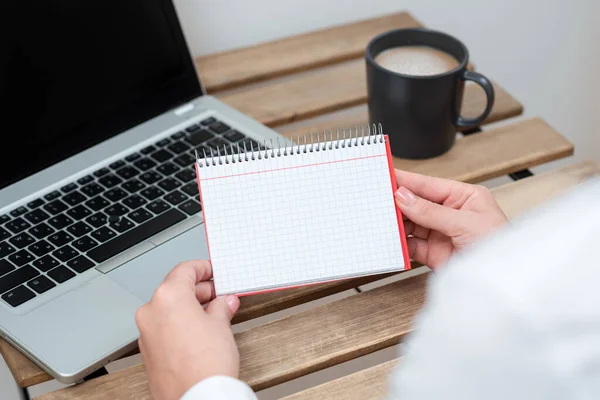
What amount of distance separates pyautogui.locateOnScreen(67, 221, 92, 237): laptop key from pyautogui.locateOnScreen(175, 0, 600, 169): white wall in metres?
0.41

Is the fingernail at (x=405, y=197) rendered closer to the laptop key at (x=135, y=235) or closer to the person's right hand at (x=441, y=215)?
the person's right hand at (x=441, y=215)

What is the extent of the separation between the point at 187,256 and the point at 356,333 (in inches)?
7.3

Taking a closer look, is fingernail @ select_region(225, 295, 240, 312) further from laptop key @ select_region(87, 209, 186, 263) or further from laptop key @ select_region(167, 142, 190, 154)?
laptop key @ select_region(167, 142, 190, 154)

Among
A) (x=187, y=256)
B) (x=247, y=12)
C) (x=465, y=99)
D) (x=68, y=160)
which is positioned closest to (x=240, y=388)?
(x=187, y=256)

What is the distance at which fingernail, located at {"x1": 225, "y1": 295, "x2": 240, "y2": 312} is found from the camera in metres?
0.59

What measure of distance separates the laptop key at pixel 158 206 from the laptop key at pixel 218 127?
14 centimetres

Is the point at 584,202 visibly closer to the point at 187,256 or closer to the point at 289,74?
the point at 187,256

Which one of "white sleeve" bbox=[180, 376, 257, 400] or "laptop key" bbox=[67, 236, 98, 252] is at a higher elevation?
"white sleeve" bbox=[180, 376, 257, 400]

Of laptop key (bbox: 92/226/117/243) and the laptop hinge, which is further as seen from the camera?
the laptop hinge

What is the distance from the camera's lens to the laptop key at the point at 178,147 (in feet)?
2.66

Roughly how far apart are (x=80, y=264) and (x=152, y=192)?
0.12 metres

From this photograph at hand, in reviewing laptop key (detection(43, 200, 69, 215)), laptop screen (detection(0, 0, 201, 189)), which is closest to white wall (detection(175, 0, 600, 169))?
laptop screen (detection(0, 0, 201, 189))

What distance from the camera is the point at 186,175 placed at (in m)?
0.78

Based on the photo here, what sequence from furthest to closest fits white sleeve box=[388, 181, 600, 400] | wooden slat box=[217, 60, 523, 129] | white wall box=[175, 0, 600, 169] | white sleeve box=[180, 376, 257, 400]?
white wall box=[175, 0, 600, 169]
wooden slat box=[217, 60, 523, 129]
white sleeve box=[180, 376, 257, 400]
white sleeve box=[388, 181, 600, 400]
